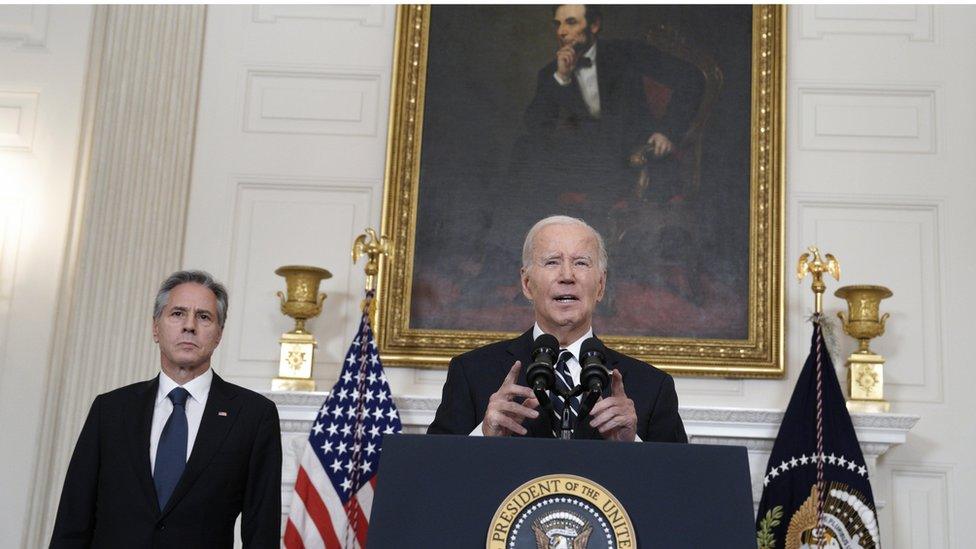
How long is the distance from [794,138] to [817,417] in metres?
1.64

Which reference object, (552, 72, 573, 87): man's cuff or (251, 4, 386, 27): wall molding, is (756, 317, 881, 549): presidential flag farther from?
(251, 4, 386, 27): wall molding

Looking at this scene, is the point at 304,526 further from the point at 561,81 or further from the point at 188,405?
→ the point at 561,81

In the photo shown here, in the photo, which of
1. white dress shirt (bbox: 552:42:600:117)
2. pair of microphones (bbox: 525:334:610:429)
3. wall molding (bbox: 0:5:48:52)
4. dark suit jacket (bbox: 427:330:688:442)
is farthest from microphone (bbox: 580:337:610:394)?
wall molding (bbox: 0:5:48:52)

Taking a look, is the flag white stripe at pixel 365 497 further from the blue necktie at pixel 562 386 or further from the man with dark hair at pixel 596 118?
the blue necktie at pixel 562 386

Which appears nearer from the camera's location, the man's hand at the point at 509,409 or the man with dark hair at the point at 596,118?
the man's hand at the point at 509,409

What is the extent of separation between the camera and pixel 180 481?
10.1ft

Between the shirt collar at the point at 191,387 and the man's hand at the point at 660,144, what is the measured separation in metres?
3.12

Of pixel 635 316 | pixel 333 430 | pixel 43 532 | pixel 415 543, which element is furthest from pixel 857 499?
pixel 43 532

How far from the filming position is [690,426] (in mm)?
5035

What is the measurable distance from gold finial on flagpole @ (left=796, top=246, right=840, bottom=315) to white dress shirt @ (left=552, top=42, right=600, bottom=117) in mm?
1381

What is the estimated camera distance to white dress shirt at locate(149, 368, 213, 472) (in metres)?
3.22

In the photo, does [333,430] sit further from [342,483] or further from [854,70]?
[854,70]

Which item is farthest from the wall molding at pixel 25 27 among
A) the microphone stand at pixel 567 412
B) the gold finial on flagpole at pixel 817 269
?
the microphone stand at pixel 567 412

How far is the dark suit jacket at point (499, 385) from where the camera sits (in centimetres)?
279
